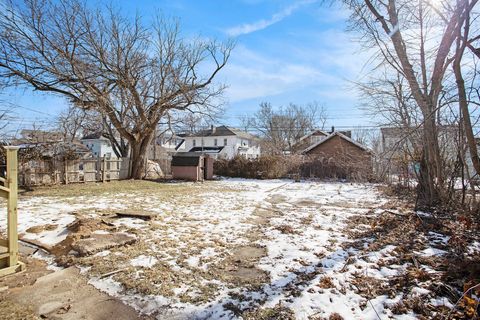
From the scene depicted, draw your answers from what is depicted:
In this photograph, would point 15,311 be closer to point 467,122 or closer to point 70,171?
point 467,122

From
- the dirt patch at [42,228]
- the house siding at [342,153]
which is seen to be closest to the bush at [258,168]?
the house siding at [342,153]

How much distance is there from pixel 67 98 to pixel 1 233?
34.0ft

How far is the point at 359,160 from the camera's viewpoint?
19.5 metres

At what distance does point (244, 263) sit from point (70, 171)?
1238 centimetres

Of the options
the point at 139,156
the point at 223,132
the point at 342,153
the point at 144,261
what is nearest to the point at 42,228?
the point at 144,261

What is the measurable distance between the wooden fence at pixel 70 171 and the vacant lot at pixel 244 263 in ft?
19.4

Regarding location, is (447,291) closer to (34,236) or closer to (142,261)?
(142,261)

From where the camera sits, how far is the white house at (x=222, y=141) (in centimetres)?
4459

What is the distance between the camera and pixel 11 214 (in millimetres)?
3348

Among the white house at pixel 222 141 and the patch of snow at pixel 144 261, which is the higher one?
the white house at pixel 222 141

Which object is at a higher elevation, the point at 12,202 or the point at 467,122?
the point at 467,122

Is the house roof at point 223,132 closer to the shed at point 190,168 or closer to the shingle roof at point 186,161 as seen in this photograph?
the shed at point 190,168

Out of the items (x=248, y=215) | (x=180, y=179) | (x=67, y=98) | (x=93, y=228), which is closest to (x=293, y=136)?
(x=180, y=179)

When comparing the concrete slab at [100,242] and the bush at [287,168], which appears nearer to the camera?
the concrete slab at [100,242]
